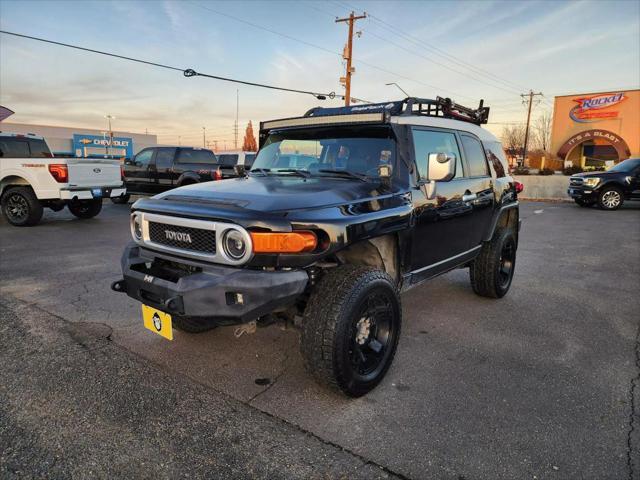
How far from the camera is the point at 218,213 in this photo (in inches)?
104

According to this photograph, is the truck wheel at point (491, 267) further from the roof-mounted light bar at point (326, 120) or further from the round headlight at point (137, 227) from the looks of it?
the round headlight at point (137, 227)

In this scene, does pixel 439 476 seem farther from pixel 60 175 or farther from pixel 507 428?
pixel 60 175

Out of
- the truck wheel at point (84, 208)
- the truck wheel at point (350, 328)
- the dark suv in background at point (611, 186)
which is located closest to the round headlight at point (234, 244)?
the truck wheel at point (350, 328)

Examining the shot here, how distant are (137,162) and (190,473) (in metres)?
13.0

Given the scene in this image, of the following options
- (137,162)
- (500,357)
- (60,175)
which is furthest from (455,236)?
(137,162)

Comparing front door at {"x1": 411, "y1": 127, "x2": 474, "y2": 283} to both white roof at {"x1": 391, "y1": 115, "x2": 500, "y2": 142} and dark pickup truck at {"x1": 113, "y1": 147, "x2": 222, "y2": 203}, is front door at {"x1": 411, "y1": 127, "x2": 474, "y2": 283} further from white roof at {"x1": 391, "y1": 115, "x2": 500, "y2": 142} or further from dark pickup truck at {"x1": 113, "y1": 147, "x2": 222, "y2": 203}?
dark pickup truck at {"x1": 113, "y1": 147, "x2": 222, "y2": 203}

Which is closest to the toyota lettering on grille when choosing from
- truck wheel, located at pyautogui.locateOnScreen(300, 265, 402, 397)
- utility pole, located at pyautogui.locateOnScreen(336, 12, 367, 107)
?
truck wheel, located at pyautogui.locateOnScreen(300, 265, 402, 397)

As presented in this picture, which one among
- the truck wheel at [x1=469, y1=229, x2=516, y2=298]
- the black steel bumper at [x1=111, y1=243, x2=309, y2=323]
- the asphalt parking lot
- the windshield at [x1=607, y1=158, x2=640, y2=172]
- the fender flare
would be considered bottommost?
the asphalt parking lot

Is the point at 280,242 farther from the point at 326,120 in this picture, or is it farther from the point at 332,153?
the point at 326,120

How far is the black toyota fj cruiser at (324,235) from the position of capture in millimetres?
→ 2520

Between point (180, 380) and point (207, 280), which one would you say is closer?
point (207, 280)

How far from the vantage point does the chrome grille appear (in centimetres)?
→ 267

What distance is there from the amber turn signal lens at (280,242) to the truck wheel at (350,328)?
1.13 feet

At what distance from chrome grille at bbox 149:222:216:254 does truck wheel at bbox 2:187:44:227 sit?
8.14m
